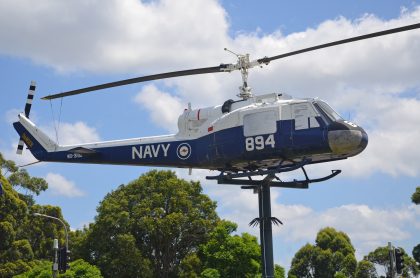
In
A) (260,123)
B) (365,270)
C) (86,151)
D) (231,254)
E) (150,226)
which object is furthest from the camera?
(365,270)

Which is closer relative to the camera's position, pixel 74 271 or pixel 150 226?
pixel 74 271

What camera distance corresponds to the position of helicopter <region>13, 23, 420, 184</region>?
2305cm

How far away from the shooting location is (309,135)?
2311 cm

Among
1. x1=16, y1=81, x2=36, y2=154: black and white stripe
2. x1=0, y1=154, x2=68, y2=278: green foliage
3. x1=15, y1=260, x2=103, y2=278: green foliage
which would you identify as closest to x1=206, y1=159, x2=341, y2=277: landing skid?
x1=16, y1=81, x2=36, y2=154: black and white stripe

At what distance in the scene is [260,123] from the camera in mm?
24016

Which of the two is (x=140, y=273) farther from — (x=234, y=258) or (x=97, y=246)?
(x=234, y=258)

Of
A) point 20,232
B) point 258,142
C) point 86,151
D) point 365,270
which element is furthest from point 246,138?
point 365,270

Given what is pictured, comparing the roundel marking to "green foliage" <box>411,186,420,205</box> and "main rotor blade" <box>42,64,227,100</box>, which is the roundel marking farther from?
"green foliage" <box>411,186,420,205</box>

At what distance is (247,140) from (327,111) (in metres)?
3.11

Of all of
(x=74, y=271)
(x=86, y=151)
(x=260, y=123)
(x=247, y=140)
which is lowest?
(x=74, y=271)

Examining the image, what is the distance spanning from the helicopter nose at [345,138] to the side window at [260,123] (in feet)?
6.98

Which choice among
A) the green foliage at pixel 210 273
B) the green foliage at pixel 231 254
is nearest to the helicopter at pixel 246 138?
the green foliage at pixel 210 273

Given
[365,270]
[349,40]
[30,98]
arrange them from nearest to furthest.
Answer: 1. [349,40]
2. [30,98]
3. [365,270]

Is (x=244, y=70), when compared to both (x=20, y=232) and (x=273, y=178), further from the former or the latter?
(x=20, y=232)
